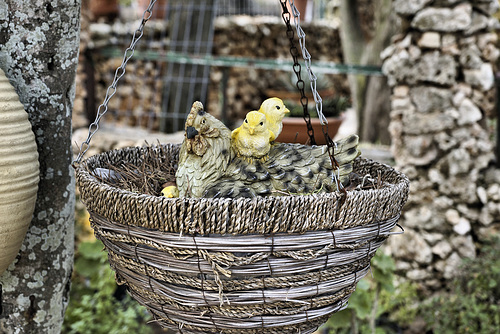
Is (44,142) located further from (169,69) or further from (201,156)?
(169,69)

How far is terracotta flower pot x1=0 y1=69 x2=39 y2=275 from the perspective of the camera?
106 centimetres

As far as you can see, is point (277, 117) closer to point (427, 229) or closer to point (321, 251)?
point (321, 251)

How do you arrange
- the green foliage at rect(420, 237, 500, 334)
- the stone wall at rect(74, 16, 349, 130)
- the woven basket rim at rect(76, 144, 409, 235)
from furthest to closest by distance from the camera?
1. the stone wall at rect(74, 16, 349, 130)
2. the green foliage at rect(420, 237, 500, 334)
3. the woven basket rim at rect(76, 144, 409, 235)

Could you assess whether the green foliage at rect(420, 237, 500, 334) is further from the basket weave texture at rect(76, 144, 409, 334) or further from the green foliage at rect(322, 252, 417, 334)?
the basket weave texture at rect(76, 144, 409, 334)

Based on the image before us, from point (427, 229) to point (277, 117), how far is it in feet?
6.86

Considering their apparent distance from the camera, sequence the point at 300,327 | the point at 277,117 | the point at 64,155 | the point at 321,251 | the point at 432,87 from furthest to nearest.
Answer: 1. the point at 432,87
2. the point at 64,155
3. the point at 277,117
4. the point at 300,327
5. the point at 321,251

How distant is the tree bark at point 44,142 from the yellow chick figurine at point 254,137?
59cm

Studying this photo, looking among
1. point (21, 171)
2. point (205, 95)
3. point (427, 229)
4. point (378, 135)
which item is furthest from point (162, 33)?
point (21, 171)

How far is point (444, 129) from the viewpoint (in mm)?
2783

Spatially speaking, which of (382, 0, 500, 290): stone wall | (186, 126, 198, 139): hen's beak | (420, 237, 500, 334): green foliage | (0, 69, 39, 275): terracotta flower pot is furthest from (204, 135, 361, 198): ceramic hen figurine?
(382, 0, 500, 290): stone wall

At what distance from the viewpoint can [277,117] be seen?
1.23 meters

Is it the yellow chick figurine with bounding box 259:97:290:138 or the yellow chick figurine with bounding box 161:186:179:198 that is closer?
the yellow chick figurine with bounding box 161:186:179:198

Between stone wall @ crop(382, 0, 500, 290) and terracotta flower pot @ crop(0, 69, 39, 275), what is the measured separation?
235 centimetres

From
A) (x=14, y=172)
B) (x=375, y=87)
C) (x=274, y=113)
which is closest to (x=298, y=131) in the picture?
(x=274, y=113)
